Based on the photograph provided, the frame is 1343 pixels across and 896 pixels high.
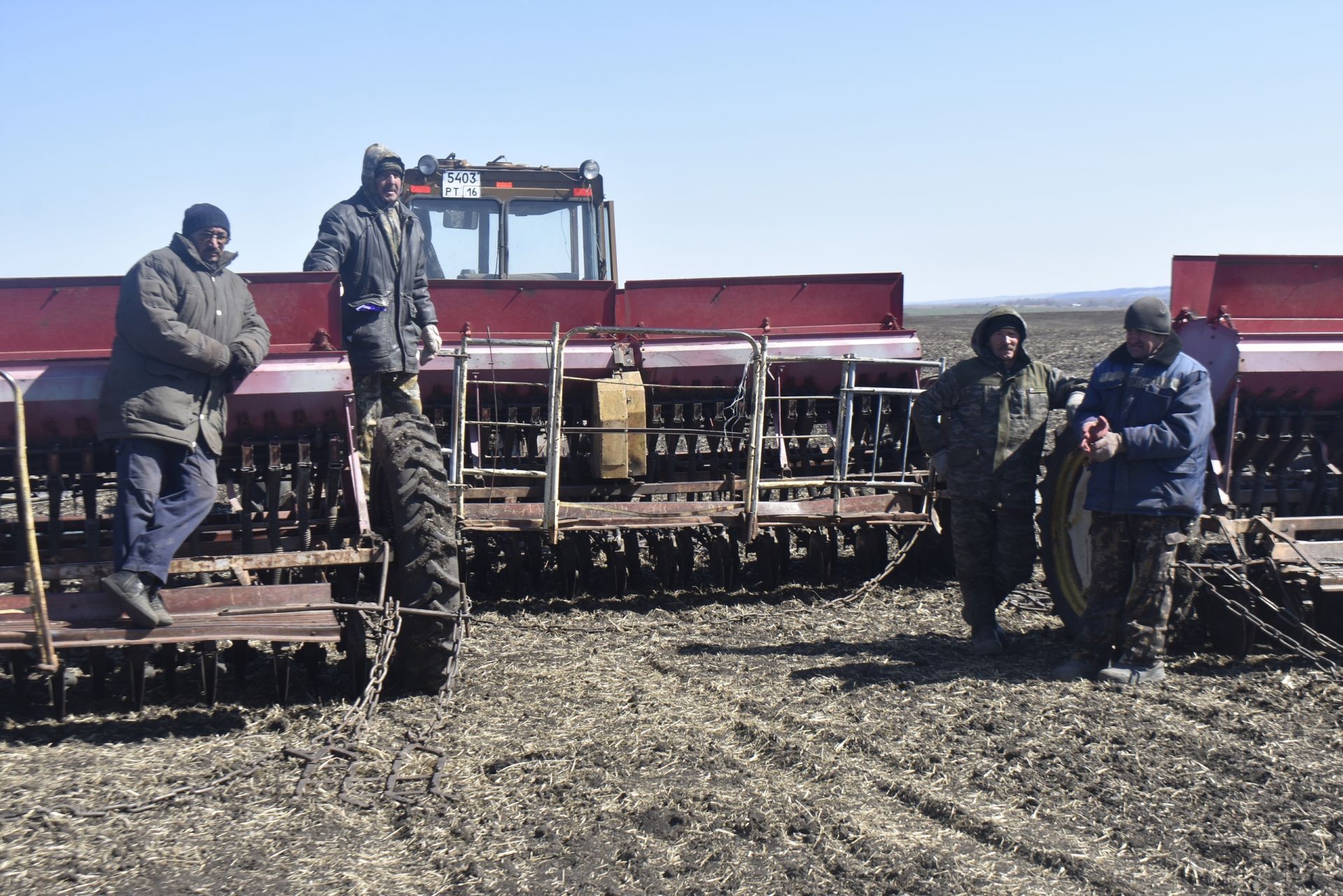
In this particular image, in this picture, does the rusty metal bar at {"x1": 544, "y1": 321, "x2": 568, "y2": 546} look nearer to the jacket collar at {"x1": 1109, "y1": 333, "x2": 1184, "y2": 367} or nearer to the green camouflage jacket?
the green camouflage jacket

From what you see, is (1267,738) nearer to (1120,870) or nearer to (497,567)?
(1120,870)

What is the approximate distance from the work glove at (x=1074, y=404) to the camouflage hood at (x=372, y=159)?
3.50 m

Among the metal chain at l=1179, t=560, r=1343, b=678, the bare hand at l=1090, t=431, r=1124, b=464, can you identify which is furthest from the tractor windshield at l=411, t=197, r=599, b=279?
the metal chain at l=1179, t=560, r=1343, b=678

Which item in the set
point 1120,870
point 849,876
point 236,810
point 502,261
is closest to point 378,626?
point 236,810

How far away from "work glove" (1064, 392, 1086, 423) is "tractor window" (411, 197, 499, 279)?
17.3 ft

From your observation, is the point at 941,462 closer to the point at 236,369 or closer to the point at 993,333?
the point at 993,333

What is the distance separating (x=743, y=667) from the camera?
5.75 m

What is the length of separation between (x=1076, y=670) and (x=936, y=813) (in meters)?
1.79

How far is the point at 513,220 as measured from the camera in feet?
32.9

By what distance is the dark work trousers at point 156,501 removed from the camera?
15.1 ft

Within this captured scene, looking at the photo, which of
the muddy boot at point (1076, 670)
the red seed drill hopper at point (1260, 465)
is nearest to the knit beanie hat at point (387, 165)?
the red seed drill hopper at point (1260, 465)

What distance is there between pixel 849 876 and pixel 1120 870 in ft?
2.50

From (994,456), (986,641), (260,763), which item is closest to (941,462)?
(994,456)

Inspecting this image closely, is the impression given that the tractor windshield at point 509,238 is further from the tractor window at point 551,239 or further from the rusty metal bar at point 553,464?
the rusty metal bar at point 553,464
